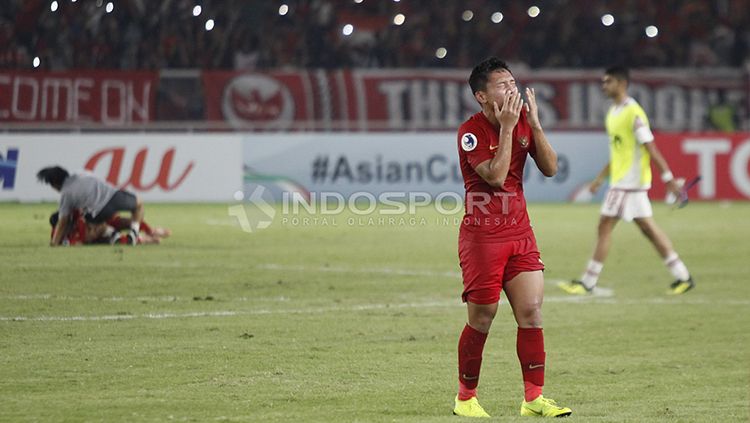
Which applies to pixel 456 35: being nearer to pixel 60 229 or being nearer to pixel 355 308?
A: pixel 60 229

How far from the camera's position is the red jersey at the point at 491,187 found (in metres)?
7.23

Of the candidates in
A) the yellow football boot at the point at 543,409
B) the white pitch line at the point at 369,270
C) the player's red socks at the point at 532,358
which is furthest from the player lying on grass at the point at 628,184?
the yellow football boot at the point at 543,409

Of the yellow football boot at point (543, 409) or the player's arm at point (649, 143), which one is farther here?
the player's arm at point (649, 143)

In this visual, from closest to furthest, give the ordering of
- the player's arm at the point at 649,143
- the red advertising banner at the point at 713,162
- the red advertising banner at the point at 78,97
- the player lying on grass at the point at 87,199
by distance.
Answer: the player's arm at the point at 649,143
the player lying on grass at the point at 87,199
the red advertising banner at the point at 78,97
the red advertising banner at the point at 713,162

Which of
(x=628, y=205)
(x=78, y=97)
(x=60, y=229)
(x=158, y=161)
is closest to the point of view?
(x=628, y=205)

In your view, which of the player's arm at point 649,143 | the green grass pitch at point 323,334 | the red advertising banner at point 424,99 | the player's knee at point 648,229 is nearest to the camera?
the green grass pitch at point 323,334

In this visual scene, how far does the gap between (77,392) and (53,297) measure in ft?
16.6

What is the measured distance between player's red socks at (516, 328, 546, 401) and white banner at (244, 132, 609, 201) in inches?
747

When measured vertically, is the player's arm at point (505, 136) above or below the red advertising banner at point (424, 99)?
below

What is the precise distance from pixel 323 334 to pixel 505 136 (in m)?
3.88

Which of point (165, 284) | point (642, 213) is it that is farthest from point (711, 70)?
point (165, 284)

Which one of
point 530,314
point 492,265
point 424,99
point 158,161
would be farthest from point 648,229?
point 424,99

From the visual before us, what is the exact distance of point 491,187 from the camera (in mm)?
7316

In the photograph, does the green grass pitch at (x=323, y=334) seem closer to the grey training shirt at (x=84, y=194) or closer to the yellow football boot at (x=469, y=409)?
the yellow football boot at (x=469, y=409)
